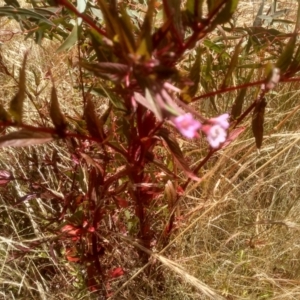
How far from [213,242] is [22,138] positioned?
25.7 inches

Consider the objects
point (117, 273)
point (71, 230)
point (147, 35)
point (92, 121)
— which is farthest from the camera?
point (117, 273)

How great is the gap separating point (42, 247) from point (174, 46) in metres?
0.66

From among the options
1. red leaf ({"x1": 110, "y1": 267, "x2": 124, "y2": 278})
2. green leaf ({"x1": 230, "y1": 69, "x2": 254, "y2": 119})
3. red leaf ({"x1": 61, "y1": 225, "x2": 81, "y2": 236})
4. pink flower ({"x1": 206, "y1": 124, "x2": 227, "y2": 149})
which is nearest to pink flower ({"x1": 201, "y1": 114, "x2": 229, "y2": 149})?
pink flower ({"x1": 206, "y1": 124, "x2": 227, "y2": 149})

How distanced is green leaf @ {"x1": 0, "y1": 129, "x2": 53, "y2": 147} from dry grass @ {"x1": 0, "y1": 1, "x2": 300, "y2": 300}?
45cm

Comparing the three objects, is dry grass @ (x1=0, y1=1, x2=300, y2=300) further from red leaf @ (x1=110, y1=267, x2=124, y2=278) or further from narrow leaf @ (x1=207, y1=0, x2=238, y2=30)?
narrow leaf @ (x1=207, y1=0, x2=238, y2=30)

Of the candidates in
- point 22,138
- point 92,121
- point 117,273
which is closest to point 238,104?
point 92,121

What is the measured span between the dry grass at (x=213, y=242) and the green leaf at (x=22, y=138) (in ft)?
1.48

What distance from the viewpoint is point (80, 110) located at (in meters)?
1.36

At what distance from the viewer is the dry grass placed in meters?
1.00

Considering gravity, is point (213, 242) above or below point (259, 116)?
below

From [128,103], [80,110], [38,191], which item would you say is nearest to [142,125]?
[128,103]

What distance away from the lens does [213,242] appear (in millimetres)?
1094

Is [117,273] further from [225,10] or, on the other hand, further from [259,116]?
[225,10]

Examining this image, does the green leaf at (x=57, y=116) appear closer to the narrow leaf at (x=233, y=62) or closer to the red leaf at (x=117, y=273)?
the narrow leaf at (x=233, y=62)
